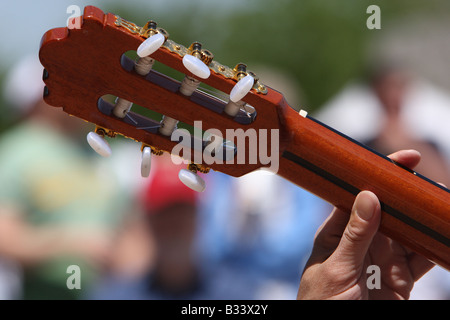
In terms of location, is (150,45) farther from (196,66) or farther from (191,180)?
(191,180)

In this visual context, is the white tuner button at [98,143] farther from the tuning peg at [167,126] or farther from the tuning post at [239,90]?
the tuning post at [239,90]

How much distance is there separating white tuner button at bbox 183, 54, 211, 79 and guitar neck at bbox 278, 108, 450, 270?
0.95 feet

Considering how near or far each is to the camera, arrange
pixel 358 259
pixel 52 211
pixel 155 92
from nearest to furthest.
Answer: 1. pixel 155 92
2. pixel 358 259
3. pixel 52 211

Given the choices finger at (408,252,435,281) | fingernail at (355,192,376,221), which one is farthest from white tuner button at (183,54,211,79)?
finger at (408,252,435,281)

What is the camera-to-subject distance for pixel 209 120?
1581mm

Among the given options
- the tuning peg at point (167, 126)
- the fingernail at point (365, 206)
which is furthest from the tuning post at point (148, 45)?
the fingernail at point (365, 206)

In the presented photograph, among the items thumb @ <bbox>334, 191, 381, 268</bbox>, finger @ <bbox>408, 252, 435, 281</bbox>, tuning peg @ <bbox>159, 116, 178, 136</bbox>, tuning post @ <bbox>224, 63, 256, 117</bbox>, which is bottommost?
thumb @ <bbox>334, 191, 381, 268</bbox>

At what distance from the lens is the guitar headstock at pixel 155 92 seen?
1428 mm

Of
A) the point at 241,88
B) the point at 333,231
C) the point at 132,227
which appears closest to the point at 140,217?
the point at 132,227

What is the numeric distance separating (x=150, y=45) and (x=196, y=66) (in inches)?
4.6

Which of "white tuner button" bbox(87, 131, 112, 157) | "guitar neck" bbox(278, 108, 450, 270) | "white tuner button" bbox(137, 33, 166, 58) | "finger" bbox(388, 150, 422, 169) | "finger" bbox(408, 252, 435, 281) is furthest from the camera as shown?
"finger" bbox(408, 252, 435, 281)

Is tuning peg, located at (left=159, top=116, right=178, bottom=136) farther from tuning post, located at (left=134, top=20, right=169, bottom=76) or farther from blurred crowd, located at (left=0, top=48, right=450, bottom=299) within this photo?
blurred crowd, located at (left=0, top=48, right=450, bottom=299)

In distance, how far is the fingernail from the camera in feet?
5.55
